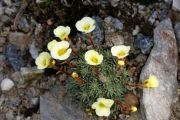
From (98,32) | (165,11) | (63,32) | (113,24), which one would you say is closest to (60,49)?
(63,32)

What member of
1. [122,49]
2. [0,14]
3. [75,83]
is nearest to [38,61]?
[75,83]

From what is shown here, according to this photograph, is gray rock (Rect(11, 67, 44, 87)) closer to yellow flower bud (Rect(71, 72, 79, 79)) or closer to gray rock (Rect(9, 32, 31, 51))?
gray rock (Rect(9, 32, 31, 51))

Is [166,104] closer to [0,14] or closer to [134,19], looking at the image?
[134,19]

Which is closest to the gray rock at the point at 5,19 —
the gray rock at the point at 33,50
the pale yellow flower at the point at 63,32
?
the gray rock at the point at 33,50

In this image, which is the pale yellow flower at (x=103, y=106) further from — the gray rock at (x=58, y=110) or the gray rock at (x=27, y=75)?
the gray rock at (x=27, y=75)

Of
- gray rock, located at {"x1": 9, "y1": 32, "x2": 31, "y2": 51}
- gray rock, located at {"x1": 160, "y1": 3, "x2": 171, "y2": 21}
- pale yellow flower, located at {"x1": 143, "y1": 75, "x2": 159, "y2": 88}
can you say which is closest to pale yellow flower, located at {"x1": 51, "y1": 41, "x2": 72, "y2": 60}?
pale yellow flower, located at {"x1": 143, "y1": 75, "x2": 159, "y2": 88}

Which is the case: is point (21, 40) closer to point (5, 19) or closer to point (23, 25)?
point (23, 25)
